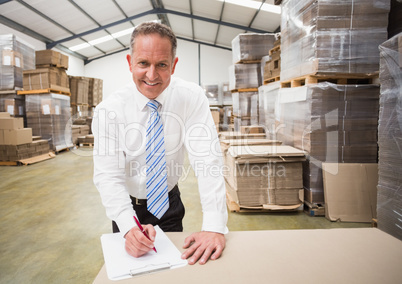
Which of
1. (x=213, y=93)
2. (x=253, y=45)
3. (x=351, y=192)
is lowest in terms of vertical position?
(x=351, y=192)

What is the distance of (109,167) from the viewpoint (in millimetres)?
1355

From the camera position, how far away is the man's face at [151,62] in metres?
1.28

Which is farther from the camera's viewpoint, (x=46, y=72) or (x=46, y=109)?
(x=46, y=109)

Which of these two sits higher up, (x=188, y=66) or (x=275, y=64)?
(x=188, y=66)

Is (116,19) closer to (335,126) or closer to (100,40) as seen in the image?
(100,40)

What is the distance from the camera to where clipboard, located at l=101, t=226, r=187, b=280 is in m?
0.87

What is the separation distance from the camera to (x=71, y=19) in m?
10.5

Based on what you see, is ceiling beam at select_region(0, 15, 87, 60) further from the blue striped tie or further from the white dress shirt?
the blue striped tie

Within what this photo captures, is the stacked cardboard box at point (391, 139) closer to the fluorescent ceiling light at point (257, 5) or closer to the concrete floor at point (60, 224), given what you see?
the concrete floor at point (60, 224)

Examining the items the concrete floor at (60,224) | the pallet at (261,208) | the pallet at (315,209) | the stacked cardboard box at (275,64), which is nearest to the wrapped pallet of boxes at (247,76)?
the stacked cardboard box at (275,64)

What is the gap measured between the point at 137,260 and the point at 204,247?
0.83 ft

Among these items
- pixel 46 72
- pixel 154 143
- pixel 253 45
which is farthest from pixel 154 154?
pixel 46 72

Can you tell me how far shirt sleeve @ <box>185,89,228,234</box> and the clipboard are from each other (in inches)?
8.7

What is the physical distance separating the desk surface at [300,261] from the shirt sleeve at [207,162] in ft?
0.54
